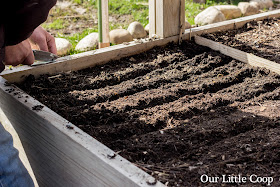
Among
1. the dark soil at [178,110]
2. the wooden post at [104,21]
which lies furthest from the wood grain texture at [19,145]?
the wooden post at [104,21]

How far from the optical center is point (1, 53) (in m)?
1.77

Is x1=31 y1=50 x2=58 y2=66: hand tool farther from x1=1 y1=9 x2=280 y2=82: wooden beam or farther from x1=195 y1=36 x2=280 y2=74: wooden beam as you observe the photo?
x1=195 y1=36 x2=280 y2=74: wooden beam

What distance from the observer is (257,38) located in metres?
3.56

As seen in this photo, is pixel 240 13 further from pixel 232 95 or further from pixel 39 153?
pixel 39 153

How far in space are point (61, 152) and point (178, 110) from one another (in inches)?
29.9

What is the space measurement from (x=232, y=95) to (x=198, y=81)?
1.07 feet

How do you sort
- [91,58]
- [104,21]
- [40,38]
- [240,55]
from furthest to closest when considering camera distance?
[104,21]
[240,55]
[91,58]
[40,38]

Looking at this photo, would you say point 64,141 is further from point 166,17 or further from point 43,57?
point 166,17

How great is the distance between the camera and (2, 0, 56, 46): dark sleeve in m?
1.75

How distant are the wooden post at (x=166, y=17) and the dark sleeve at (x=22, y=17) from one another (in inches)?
58.7

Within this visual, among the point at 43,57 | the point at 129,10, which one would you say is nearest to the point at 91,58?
the point at 43,57

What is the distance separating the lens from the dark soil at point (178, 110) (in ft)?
5.46

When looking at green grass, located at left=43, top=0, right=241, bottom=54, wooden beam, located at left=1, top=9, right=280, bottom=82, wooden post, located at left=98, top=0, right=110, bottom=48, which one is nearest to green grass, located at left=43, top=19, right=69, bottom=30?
green grass, located at left=43, top=0, right=241, bottom=54

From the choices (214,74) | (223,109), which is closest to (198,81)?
(214,74)
